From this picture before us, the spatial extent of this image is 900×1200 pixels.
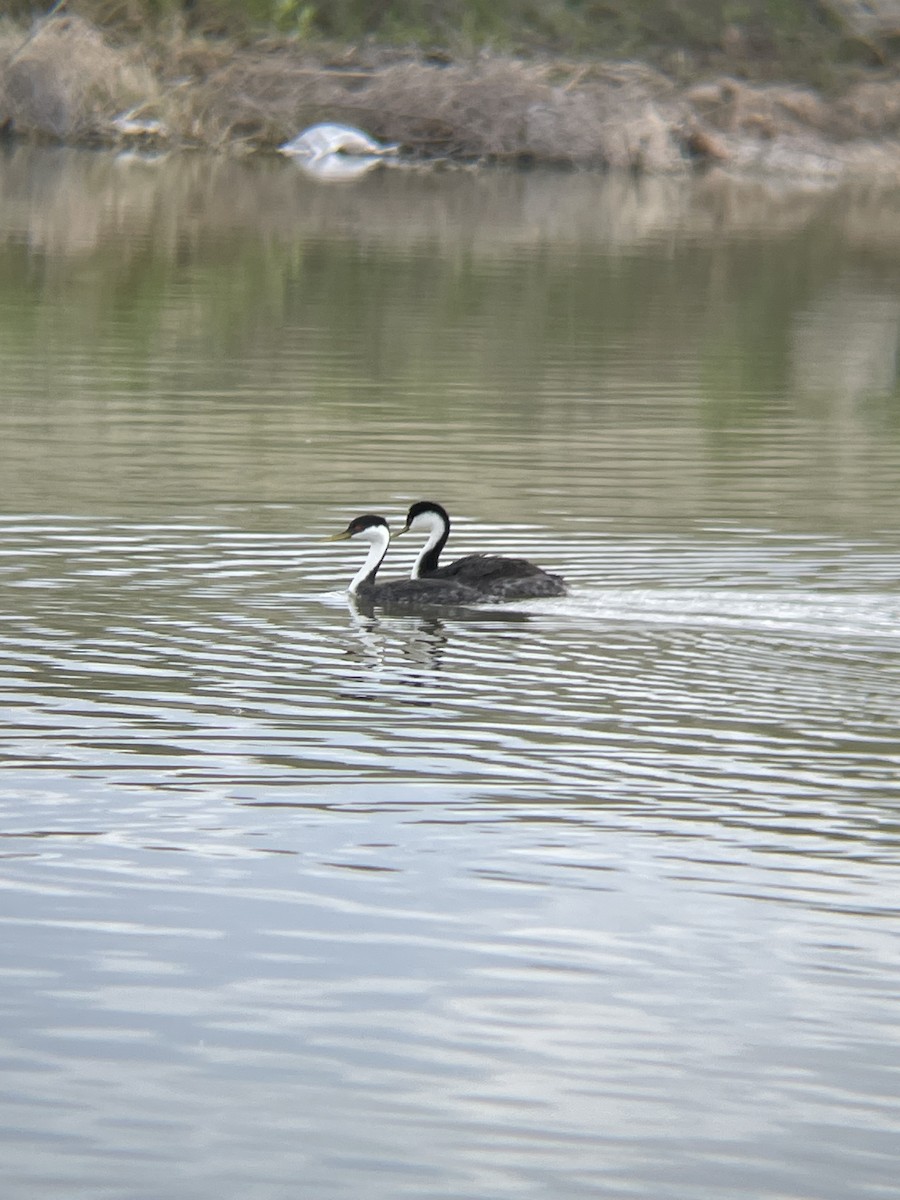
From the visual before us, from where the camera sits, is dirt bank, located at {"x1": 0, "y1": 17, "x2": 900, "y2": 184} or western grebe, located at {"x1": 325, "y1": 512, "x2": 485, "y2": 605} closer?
western grebe, located at {"x1": 325, "y1": 512, "x2": 485, "y2": 605}

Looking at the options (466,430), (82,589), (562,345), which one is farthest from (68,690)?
(562,345)

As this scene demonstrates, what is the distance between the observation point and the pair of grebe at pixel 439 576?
1097 centimetres

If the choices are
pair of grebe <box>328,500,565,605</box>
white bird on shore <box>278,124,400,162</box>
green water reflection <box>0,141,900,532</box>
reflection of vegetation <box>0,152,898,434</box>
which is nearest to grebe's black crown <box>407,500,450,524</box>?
pair of grebe <box>328,500,565,605</box>

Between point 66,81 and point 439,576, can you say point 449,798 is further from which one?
point 66,81

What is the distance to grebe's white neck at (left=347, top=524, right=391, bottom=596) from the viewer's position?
11430 mm

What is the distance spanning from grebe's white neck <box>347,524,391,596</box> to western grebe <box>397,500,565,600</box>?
0.18m

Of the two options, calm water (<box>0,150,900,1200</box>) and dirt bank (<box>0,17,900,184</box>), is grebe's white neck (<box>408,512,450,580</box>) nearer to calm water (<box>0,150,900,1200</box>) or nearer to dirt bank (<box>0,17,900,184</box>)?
calm water (<box>0,150,900,1200</box>)

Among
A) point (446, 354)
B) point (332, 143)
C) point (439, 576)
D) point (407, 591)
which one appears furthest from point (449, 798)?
point (332, 143)

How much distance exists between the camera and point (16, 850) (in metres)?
7.06

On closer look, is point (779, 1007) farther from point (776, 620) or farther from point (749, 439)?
point (749, 439)

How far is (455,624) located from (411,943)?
4.75 m

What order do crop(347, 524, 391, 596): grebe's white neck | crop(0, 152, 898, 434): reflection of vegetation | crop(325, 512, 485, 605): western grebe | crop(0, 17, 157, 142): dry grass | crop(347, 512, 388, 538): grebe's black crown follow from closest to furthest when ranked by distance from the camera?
crop(325, 512, 485, 605): western grebe < crop(347, 524, 391, 596): grebe's white neck < crop(347, 512, 388, 538): grebe's black crown < crop(0, 152, 898, 434): reflection of vegetation < crop(0, 17, 157, 142): dry grass

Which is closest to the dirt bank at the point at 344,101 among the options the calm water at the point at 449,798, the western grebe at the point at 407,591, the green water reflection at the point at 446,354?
the green water reflection at the point at 446,354

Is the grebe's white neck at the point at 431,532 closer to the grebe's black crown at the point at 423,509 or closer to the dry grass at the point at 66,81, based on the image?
the grebe's black crown at the point at 423,509
